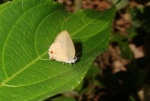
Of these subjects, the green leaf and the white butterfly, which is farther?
the white butterfly

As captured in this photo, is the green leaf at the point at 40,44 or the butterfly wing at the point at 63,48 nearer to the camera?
the green leaf at the point at 40,44

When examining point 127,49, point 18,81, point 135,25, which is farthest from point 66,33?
point 135,25

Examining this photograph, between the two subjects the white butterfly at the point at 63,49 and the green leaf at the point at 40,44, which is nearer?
the green leaf at the point at 40,44
